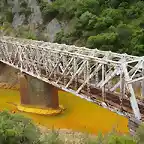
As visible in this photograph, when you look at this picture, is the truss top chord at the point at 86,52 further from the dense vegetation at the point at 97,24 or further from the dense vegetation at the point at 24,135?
the dense vegetation at the point at 97,24

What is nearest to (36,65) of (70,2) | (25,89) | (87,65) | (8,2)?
(25,89)

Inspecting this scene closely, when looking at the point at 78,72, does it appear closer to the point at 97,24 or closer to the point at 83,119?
the point at 83,119

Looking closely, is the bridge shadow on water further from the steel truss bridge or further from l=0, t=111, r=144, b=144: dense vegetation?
l=0, t=111, r=144, b=144: dense vegetation

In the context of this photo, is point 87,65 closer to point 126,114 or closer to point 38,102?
point 126,114

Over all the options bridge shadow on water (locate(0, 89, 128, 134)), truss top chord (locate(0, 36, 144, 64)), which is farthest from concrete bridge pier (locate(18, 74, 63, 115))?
truss top chord (locate(0, 36, 144, 64))

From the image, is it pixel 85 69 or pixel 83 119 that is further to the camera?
pixel 83 119

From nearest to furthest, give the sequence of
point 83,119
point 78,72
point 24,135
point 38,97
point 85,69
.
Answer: point 24,135 < point 85,69 < point 78,72 < point 83,119 < point 38,97

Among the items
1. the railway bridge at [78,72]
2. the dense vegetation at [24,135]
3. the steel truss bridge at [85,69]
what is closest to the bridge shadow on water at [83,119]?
the railway bridge at [78,72]

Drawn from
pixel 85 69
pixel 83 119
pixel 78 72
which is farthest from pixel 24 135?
pixel 83 119
